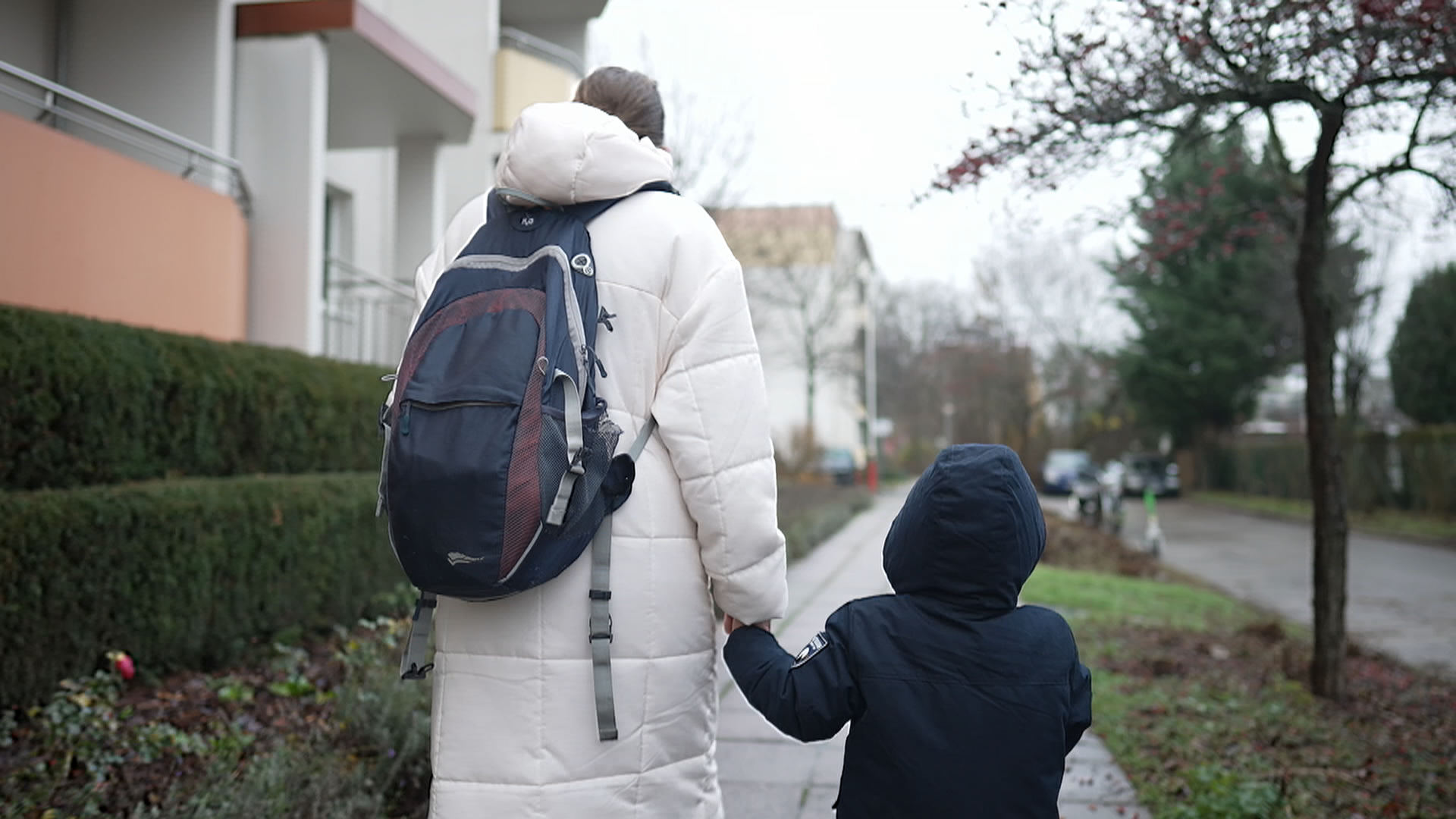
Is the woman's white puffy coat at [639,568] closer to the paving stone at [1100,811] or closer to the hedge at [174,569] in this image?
the paving stone at [1100,811]

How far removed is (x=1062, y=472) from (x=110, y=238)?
30814mm

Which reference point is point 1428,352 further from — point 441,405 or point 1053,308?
point 441,405

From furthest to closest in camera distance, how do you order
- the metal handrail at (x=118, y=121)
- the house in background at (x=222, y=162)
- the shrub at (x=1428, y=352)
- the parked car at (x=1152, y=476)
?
the parked car at (x=1152, y=476), the shrub at (x=1428, y=352), the house in background at (x=222, y=162), the metal handrail at (x=118, y=121)

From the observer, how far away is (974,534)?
2045mm

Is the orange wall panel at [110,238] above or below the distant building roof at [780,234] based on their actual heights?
below

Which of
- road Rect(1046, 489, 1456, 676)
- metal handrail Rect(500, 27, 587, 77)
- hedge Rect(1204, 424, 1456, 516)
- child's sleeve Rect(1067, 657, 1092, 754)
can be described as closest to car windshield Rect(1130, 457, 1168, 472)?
hedge Rect(1204, 424, 1456, 516)

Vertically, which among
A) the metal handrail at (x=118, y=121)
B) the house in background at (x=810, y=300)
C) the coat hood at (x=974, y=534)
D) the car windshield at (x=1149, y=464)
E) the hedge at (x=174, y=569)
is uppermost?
the house in background at (x=810, y=300)

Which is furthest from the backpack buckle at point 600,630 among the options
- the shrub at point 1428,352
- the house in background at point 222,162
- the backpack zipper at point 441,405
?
the shrub at point 1428,352

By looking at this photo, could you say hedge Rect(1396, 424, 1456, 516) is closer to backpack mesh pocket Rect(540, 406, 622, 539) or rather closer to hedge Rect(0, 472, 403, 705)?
hedge Rect(0, 472, 403, 705)

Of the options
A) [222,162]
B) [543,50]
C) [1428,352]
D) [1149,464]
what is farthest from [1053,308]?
[222,162]

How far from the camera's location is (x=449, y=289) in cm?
183

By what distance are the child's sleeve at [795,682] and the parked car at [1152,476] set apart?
36024 mm

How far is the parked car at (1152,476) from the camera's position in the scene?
3641cm

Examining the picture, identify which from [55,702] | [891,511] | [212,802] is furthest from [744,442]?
[891,511]
